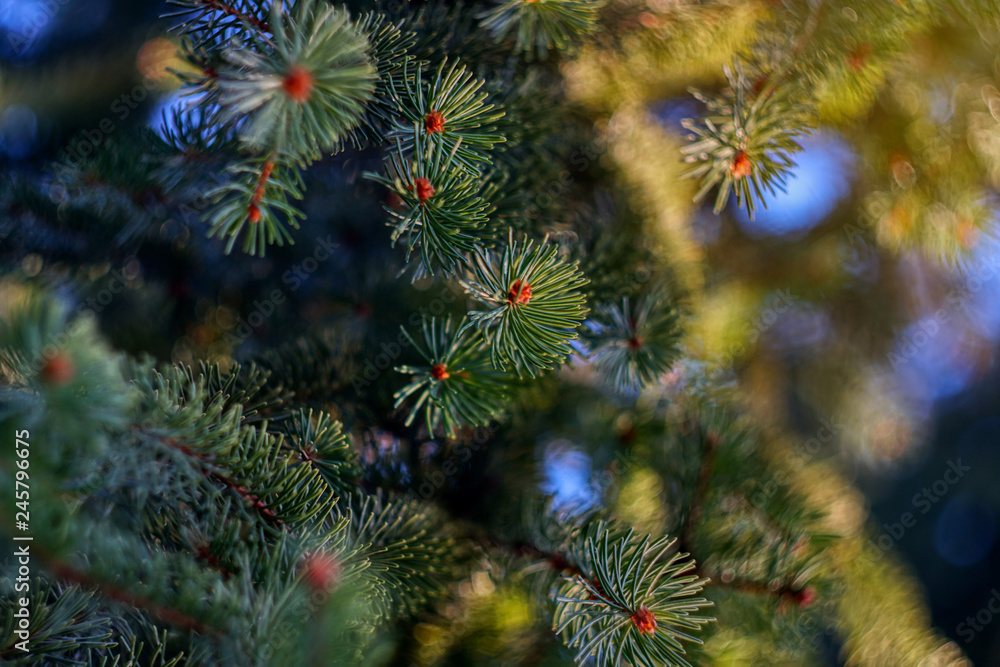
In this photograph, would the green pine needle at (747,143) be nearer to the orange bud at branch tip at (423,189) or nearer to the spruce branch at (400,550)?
the orange bud at branch tip at (423,189)

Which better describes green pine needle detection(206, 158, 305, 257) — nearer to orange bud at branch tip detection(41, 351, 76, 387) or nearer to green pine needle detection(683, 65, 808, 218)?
orange bud at branch tip detection(41, 351, 76, 387)

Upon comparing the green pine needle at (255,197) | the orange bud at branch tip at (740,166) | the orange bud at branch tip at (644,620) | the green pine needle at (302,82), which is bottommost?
the orange bud at branch tip at (644,620)

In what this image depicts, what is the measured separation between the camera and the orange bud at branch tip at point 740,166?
1.13ft

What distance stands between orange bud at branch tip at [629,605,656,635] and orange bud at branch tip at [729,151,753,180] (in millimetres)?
252

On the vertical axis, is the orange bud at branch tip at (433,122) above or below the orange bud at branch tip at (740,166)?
below

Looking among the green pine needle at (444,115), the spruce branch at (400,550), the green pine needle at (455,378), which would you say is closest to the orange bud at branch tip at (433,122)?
the green pine needle at (444,115)

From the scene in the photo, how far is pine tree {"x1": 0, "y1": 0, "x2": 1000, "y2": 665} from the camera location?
0.81ft

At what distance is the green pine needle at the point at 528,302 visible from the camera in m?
0.31

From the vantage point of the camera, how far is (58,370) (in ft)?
0.69

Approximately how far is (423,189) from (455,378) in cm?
11

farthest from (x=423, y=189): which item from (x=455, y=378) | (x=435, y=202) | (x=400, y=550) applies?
(x=400, y=550)

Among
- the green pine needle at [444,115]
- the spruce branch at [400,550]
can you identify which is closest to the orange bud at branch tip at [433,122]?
the green pine needle at [444,115]

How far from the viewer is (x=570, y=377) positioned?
55 centimetres

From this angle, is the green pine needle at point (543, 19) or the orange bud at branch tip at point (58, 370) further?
the green pine needle at point (543, 19)
